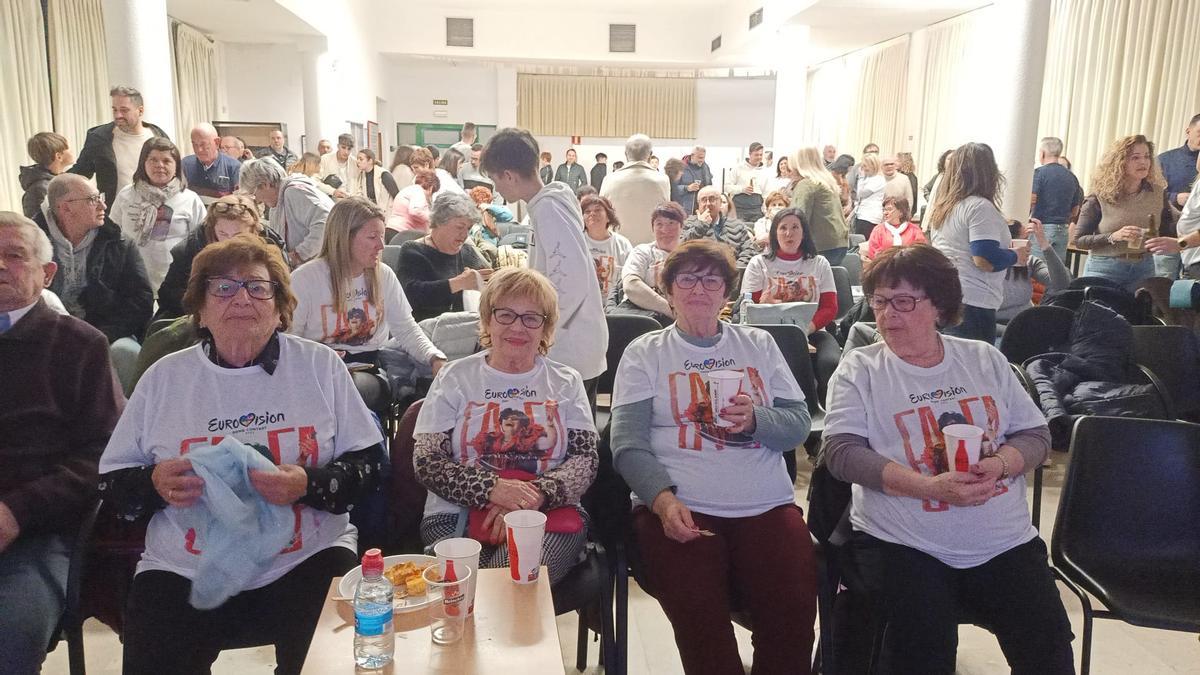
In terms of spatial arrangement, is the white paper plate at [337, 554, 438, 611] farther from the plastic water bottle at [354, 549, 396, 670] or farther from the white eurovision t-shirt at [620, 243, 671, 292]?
the white eurovision t-shirt at [620, 243, 671, 292]

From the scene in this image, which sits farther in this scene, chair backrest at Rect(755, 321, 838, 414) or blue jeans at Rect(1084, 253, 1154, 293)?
blue jeans at Rect(1084, 253, 1154, 293)

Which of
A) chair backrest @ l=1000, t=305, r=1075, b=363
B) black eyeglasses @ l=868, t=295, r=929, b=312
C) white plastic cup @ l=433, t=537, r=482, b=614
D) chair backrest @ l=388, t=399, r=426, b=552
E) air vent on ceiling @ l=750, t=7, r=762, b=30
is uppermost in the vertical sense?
air vent on ceiling @ l=750, t=7, r=762, b=30

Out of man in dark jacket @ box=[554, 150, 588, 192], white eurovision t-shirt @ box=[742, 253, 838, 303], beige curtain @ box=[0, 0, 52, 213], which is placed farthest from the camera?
man in dark jacket @ box=[554, 150, 588, 192]

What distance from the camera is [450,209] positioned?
357 cm

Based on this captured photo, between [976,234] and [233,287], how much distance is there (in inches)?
119

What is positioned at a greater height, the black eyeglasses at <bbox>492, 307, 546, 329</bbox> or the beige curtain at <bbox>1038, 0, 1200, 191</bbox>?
the beige curtain at <bbox>1038, 0, 1200, 191</bbox>

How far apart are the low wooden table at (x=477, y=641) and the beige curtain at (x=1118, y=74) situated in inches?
310

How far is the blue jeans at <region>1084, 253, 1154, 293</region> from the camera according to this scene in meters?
4.48

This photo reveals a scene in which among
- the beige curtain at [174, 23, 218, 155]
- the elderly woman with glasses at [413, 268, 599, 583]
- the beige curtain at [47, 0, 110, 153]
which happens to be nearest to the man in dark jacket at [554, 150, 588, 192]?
the beige curtain at [174, 23, 218, 155]

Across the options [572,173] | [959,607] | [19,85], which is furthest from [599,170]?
[959,607]

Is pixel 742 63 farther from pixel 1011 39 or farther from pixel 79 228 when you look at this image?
pixel 79 228

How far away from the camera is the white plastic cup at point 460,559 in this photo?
1.37 meters

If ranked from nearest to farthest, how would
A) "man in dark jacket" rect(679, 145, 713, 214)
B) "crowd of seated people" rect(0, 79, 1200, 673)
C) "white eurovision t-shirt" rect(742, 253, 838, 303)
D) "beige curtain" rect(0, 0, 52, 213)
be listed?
"crowd of seated people" rect(0, 79, 1200, 673) → "white eurovision t-shirt" rect(742, 253, 838, 303) → "beige curtain" rect(0, 0, 52, 213) → "man in dark jacket" rect(679, 145, 713, 214)

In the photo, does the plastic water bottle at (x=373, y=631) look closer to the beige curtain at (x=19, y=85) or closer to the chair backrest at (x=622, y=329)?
the chair backrest at (x=622, y=329)
